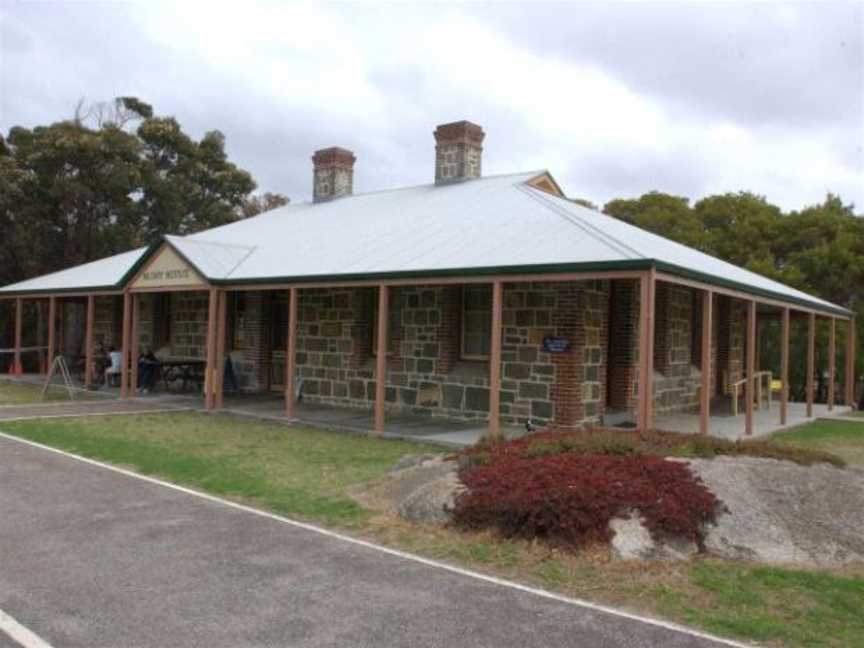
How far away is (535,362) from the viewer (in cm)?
1211

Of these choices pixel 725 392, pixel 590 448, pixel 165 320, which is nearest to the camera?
pixel 590 448

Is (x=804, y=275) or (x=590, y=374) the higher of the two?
(x=804, y=275)

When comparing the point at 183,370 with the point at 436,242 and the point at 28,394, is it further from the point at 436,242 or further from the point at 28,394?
the point at 436,242

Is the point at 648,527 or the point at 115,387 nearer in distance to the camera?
the point at 648,527

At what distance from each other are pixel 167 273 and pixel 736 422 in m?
10.7

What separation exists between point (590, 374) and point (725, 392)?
25.1 feet

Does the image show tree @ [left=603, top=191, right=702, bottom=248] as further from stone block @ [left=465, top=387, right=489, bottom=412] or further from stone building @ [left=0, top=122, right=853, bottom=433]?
stone block @ [left=465, top=387, right=489, bottom=412]

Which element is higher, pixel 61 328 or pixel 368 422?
pixel 61 328

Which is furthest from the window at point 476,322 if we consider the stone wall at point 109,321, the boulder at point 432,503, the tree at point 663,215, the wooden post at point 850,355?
the tree at point 663,215

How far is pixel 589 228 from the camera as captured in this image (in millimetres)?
11094

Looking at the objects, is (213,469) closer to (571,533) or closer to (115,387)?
(571,533)

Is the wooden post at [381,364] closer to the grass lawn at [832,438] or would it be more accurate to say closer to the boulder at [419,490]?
the boulder at [419,490]

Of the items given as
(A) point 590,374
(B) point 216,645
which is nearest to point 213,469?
(B) point 216,645

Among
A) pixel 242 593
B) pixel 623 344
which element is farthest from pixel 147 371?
pixel 242 593
